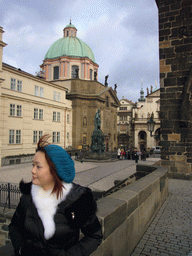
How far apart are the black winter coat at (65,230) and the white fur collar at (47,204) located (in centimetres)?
3

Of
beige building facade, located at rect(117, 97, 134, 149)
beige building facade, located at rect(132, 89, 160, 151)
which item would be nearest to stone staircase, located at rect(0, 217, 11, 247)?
beige building facade, located at rect(132, 89, 160, 151)

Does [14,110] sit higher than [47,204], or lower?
higher

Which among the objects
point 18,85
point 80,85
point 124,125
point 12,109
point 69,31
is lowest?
→ point 12,109

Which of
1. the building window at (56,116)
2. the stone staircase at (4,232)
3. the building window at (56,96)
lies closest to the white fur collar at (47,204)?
the stone staircase at (4,232)

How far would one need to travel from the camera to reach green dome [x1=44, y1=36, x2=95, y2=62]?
4800 centimetres

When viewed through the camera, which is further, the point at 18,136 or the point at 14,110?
the point at 18,136

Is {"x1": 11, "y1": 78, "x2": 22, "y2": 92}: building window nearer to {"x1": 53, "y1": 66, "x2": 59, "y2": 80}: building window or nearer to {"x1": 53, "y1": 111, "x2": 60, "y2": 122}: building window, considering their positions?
{"x1": 53, "y1": 111, "x2": 60, "y2": 122}: building window

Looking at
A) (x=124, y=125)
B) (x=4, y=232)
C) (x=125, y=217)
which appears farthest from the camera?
(x=124, y=125)

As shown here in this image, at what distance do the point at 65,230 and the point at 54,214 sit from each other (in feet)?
0.50

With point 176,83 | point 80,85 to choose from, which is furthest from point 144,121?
point 176,83

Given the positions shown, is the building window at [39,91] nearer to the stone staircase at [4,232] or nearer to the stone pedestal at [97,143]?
the stone pedestal at [97,143]

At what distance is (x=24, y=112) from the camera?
28.1 meters

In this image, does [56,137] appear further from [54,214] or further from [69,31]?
[54,214]

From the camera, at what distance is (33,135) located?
29719mm
